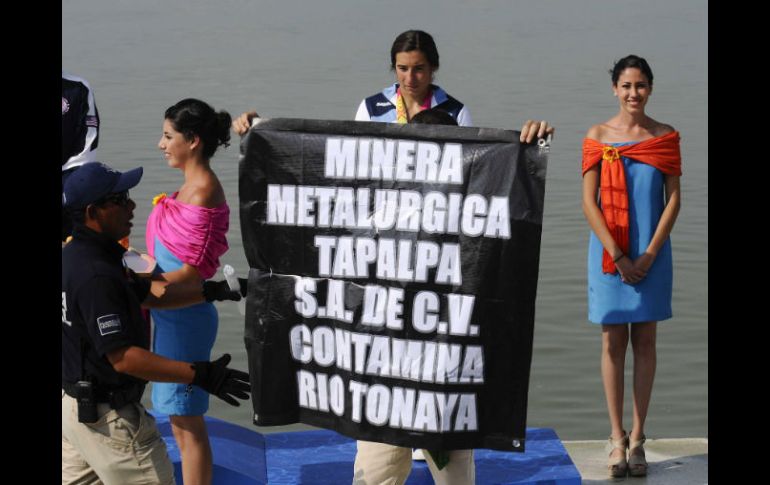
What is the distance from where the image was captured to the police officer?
4391 mm

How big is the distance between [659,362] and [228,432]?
142 inches

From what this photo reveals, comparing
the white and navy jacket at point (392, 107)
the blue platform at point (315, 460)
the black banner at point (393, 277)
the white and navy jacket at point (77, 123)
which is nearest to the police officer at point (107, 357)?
the black banner at point (393, 277)

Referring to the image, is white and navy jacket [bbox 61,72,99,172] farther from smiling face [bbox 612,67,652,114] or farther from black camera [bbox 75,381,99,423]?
smiling face [bbox 612,67,652,114]

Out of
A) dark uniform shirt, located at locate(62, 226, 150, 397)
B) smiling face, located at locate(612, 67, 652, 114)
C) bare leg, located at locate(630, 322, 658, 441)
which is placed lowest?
bare leg, located at locate(630, 322, 658, 441)

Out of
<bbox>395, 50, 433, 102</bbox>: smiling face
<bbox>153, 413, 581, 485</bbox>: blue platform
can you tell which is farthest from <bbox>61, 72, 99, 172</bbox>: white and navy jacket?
<bbox>395, 50, 433, 102</bbox>: smiling face

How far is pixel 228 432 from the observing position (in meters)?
6.21

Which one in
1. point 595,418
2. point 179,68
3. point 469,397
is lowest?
point 595,418

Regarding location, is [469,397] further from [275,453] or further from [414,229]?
[275,453]

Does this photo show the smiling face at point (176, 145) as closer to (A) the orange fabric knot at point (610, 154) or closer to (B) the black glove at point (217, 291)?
(B) the black glove at point (217, 291)

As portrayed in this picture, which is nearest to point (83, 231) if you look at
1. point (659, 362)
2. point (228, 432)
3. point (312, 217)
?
point (312, 217)

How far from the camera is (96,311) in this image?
4355 millimetres

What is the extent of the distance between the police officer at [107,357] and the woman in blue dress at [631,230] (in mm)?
2076

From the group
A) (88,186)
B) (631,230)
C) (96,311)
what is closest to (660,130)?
(631,230)
